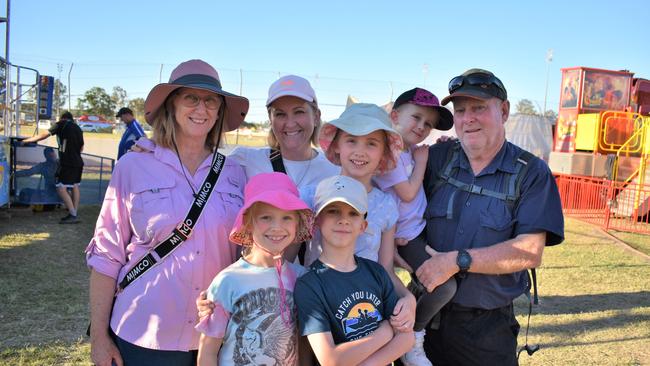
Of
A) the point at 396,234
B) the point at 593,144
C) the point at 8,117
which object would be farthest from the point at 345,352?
the point at 593,144

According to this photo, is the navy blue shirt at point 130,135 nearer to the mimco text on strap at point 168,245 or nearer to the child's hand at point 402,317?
the mimco text on strap at point 168,245

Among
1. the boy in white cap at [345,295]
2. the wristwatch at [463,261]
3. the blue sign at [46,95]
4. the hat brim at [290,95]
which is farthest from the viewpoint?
the blue sign at [46,95]

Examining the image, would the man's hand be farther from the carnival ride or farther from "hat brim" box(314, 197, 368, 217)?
the carnival ride

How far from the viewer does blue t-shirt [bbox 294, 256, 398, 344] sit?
196 cm

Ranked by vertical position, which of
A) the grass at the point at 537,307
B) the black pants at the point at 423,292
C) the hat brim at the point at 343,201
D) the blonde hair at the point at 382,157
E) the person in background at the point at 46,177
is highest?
the blonde hair at the point at 382,157

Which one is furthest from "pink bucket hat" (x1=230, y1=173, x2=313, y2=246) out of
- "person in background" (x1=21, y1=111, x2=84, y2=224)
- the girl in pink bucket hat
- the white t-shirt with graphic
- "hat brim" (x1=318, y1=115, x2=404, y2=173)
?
"person in background" (x1=21, y1=111, x2=84, y2=224)

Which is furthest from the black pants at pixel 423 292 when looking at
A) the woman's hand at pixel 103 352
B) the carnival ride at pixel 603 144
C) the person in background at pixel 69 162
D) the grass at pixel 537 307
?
the carnival ride at pixel 603 144

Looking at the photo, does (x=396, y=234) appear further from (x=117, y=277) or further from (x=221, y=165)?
(x=117, y=277)

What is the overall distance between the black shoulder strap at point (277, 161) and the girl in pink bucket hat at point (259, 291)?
0.45 m

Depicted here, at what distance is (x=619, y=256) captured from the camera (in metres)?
8.81

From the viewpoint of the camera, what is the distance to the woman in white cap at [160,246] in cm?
214

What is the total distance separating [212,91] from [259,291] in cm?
94

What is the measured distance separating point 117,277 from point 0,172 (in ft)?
25.7

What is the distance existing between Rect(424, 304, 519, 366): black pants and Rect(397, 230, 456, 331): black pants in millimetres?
213
